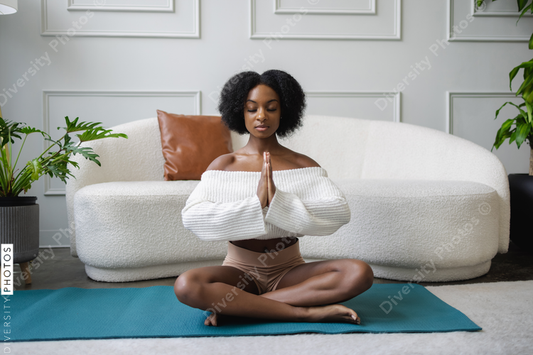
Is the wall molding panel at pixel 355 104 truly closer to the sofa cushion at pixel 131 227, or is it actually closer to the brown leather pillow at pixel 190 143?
the brown leather pillow at pixel 190 143

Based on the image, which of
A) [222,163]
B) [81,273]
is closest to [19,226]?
[81,273]

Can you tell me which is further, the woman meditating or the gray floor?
the gray floor

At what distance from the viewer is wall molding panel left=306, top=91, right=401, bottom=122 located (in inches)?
118

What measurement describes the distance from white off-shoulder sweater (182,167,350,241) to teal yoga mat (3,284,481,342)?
0.95 ft

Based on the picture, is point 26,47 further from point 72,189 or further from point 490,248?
point 490,248

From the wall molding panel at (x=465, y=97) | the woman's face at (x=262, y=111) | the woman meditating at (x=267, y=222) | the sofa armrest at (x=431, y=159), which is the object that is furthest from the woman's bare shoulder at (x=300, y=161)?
the wall molding panel at (x=465, y=97)

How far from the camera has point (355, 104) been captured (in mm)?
3020

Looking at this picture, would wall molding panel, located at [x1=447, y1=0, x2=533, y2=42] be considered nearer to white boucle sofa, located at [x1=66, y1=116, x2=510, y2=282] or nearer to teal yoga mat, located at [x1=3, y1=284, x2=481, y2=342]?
white boucle sofa, located at [x1=66, y1=116, x2=510, y2=282]

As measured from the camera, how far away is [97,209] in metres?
1.86

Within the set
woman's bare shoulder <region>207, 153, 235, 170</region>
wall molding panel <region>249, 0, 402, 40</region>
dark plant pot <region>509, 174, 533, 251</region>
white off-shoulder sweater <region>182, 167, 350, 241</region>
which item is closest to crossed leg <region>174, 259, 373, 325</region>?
white off-shoulder sweater <region>182, 167, 350, 241</region>

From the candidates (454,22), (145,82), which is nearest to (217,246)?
(145,82)

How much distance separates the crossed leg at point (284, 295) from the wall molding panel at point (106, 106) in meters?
1.87

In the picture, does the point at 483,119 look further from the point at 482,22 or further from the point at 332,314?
the point at 332,314

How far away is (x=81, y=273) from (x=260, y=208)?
1.34m
